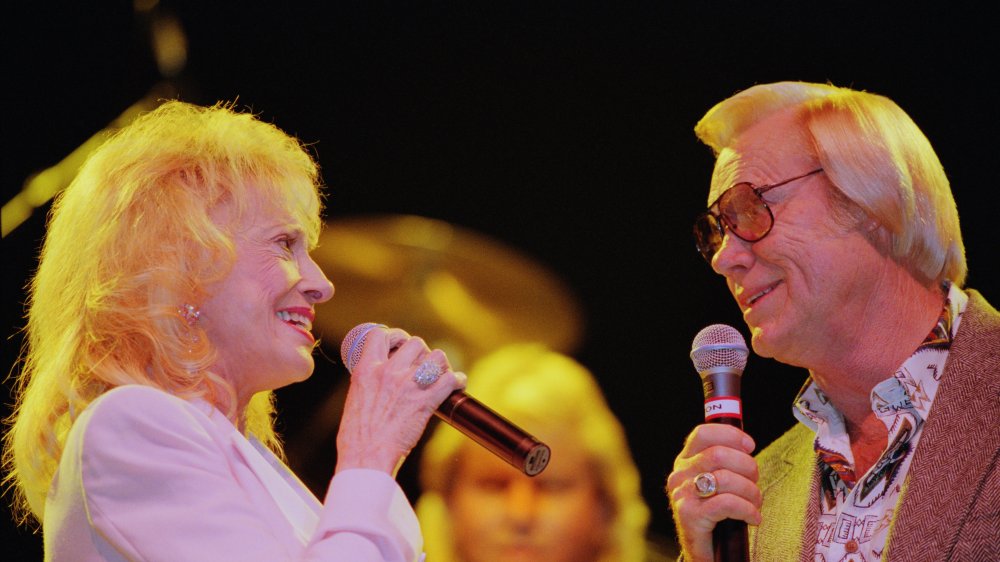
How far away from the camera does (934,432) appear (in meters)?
1.79

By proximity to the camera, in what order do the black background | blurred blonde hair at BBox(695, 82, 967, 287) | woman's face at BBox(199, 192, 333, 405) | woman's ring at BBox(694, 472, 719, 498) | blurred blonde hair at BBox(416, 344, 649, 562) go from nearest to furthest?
1. woman's ring at BBox(694, 472, 719, 498)
2. woman's face at BBox(199, 192, 333, 405)
3. blurred blonde hair at BBox(695, 82, 967, 287)
4. the black background
5. blurred blonde hair at BBox(416, 344, 649, 562)

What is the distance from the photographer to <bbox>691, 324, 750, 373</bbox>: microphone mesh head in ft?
5.83

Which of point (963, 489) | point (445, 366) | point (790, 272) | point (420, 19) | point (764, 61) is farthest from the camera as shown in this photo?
point (420, 19)

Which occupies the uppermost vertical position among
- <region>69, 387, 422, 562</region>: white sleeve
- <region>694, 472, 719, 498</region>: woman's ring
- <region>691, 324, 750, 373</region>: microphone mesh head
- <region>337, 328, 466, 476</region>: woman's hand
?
<region>691, 324, 750, 373</region>: microphone mesh head

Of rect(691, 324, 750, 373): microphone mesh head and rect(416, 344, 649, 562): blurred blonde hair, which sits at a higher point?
rect(416, 344, 649, 562): blurred blonde hair

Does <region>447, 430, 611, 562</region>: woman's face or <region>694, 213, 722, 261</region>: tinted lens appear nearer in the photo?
<region>694, 213, 722, 261</region>: tinted lens

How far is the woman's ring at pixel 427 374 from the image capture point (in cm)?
177

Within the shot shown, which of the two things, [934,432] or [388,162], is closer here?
[934,432]

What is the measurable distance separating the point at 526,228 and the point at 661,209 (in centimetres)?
53

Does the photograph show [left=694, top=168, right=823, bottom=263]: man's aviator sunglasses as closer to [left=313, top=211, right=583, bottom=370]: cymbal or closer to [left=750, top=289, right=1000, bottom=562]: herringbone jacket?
[left=750, top=289, right=1000, bottom=562]: herringbone jacket

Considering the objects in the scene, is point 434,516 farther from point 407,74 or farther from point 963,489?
point 963,489

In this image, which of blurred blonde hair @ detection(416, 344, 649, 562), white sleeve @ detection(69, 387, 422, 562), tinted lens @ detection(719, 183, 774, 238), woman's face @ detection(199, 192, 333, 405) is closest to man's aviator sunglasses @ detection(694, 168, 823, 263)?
tinted lens @ detection(719, 183, 774, 238)

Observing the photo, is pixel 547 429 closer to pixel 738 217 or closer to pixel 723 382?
pixel 738 217

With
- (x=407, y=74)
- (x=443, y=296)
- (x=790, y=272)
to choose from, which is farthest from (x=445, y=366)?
(x=407, y=74)
